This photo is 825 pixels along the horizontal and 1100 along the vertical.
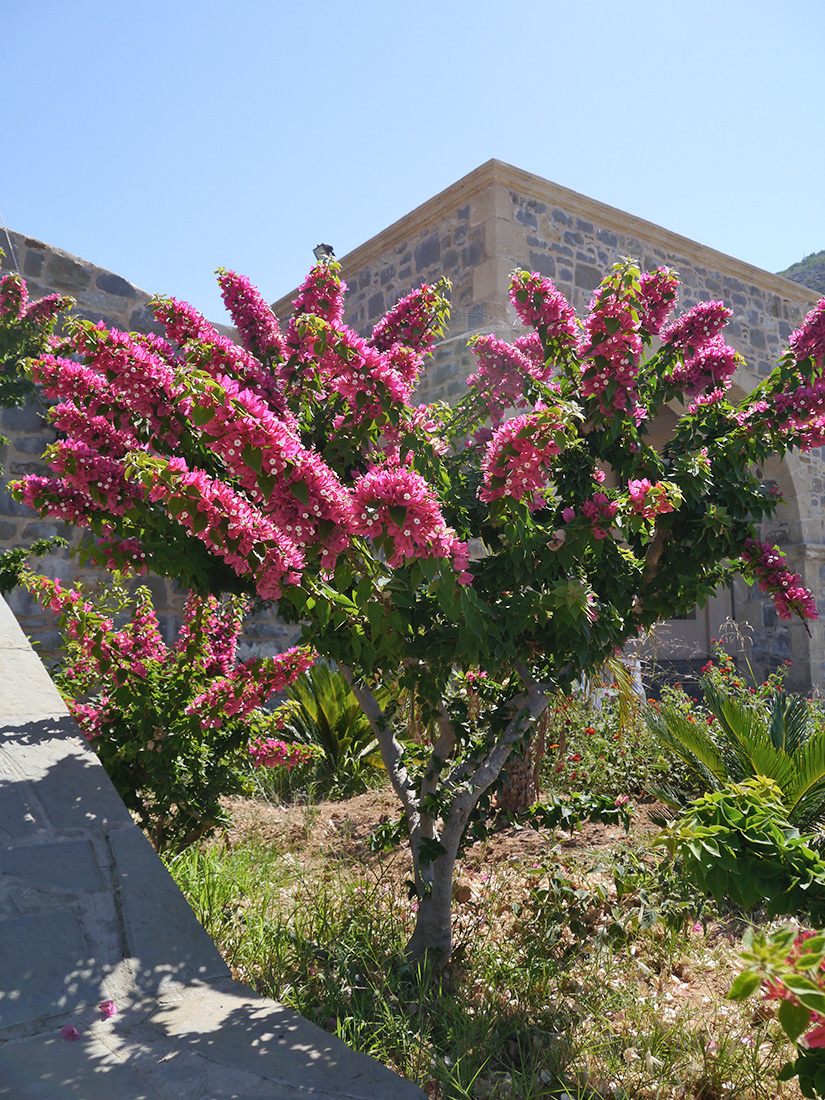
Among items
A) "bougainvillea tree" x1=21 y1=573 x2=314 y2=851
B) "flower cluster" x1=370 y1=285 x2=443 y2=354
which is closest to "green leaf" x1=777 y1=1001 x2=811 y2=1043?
"bougainvillea tree" x1=21 y1=573 x2=314 y2=851

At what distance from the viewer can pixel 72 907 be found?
5.71ft

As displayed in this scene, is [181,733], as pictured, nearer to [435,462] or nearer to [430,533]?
[435,462]

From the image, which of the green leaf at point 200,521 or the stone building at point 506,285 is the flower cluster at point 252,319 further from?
the stone building at point 506,285

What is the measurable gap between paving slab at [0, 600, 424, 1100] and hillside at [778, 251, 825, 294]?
23.6m

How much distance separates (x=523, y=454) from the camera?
1946mm

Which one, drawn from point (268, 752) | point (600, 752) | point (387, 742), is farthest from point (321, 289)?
point (600, 752)

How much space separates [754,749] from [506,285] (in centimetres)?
453

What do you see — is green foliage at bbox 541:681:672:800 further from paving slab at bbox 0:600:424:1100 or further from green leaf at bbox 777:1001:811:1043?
green leaf at bbox 777:1001:811:1043

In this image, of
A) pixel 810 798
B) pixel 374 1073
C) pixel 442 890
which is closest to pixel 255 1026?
pixel 374 1073

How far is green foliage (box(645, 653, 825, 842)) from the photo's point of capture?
312 centimetres

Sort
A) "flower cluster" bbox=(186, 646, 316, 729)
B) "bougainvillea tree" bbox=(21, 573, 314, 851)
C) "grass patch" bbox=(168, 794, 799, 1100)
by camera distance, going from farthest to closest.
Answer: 1. "flower cluster" bbox=(186, 646, 316, 729)
2. "bougainvillea tree" bbox=(21, 573, 314, 851)
3. "grass patch" bbox=(168, 794, 799, 1100)

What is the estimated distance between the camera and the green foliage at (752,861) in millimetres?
1312

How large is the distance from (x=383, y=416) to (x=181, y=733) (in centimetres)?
145

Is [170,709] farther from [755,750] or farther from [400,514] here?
[755,750]
